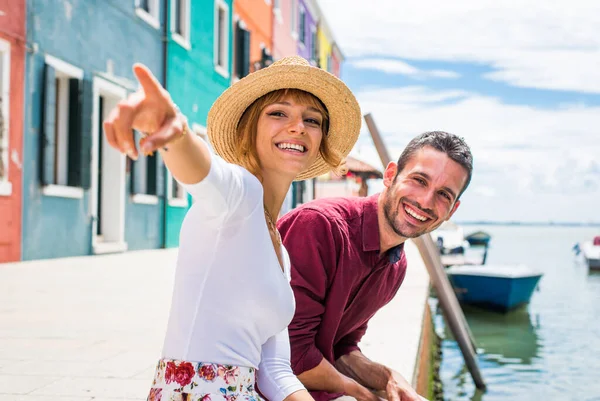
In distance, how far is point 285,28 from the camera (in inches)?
946

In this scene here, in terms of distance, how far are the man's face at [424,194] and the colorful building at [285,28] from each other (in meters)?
19.5

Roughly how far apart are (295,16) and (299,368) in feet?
79.5

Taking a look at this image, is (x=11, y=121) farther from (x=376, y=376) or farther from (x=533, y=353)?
(x=533, y=353)

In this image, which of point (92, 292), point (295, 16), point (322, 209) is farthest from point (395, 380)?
point (295, 16)

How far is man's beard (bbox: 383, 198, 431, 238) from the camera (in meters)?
2.59

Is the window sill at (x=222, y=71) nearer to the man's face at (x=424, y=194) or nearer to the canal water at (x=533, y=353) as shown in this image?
the canal water at (x=533, y=353)

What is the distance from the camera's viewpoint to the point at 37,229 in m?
9.41

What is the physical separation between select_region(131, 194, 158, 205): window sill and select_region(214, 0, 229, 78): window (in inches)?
200

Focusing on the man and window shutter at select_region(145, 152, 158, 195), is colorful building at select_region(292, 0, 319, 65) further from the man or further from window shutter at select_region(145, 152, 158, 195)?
the man

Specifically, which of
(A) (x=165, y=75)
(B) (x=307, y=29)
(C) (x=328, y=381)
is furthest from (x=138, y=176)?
(B) (x=307, y=29)

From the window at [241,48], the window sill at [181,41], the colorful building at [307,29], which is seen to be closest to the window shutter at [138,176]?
the window sill at [181,41]

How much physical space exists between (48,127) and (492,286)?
32.5 feet

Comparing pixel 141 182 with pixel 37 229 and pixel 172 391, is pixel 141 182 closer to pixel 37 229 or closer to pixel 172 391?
pixel 37 229

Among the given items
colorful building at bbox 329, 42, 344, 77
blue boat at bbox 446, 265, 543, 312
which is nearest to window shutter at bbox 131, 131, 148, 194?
blue boat at bbox 446, 265, 543, 312
